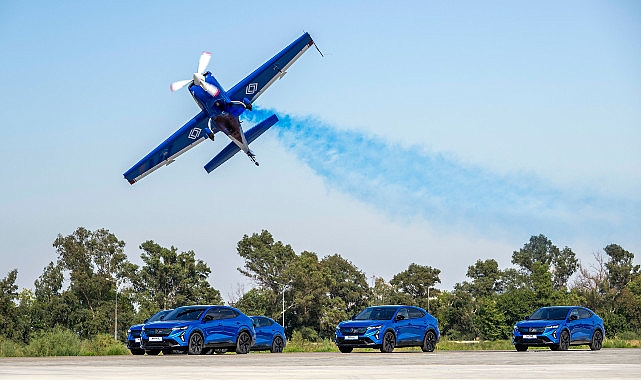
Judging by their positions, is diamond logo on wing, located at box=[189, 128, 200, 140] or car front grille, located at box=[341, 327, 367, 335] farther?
diamond logo on wing, located at box=[189, 128, 200, 140]

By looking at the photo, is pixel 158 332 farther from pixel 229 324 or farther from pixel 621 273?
pixel 621 273

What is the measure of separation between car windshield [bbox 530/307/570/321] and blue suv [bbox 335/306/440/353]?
358 cm

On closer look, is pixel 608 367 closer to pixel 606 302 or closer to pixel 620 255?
pixel 606 302

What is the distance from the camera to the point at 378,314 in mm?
27578

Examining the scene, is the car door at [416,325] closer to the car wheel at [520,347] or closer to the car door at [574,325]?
the car wheel at [520,347]

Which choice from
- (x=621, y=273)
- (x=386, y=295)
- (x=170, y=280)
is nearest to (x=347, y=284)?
(x=386, y=295)

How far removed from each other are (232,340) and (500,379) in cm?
1370

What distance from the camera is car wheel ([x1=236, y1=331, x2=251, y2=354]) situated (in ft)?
84.2

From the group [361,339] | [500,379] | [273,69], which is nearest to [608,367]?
[500,379]

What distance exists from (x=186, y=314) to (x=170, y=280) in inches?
2196

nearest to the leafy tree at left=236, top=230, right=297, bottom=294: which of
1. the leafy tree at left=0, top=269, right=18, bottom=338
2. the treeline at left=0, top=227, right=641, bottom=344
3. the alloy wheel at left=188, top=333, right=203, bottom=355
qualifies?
the treeline at left=0, top=227, right=641, bottom=344

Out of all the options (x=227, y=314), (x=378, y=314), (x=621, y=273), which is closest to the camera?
(x=227, y=314)

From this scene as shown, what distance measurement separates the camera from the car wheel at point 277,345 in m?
29.7

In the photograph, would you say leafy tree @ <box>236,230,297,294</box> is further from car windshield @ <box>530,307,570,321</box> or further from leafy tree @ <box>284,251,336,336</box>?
car windshield @ <box>530,307,570,321</box>
